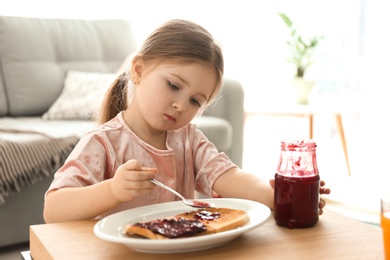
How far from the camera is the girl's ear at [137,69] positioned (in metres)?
1.31

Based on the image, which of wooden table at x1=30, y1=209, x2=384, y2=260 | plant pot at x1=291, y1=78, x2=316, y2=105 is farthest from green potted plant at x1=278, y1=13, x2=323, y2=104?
wooden table at x1=30, y1=209, x2=384, y2=260

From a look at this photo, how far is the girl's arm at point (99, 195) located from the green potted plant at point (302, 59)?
2.71m

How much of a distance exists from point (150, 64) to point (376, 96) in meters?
3.62

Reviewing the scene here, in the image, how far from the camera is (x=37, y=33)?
115 inches

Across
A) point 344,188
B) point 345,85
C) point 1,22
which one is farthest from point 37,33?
point 345,85

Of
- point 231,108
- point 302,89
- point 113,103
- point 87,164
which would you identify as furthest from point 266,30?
point 87,164

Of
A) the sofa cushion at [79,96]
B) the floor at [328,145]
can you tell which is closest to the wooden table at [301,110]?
the floor at [328,145]

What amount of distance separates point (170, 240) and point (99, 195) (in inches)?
9.3

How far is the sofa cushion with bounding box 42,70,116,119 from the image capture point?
2711 mm

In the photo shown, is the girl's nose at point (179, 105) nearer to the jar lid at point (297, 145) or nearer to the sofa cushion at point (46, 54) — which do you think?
the jar lid at point (297, 145)

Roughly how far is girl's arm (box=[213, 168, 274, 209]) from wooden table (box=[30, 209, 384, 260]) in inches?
5.7

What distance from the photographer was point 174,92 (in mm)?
1210

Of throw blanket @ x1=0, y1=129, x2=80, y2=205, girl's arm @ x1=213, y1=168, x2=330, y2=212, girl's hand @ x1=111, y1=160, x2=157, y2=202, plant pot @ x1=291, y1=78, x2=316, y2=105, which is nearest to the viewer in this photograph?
girl's hand @ x1=111, y1=160, x2=157, y2=202

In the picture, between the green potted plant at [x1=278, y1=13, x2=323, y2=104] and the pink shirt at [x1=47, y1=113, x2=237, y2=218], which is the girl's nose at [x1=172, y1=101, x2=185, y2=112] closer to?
the pink shirt at [x1=47, y1=113, x2=237, y2=218]
